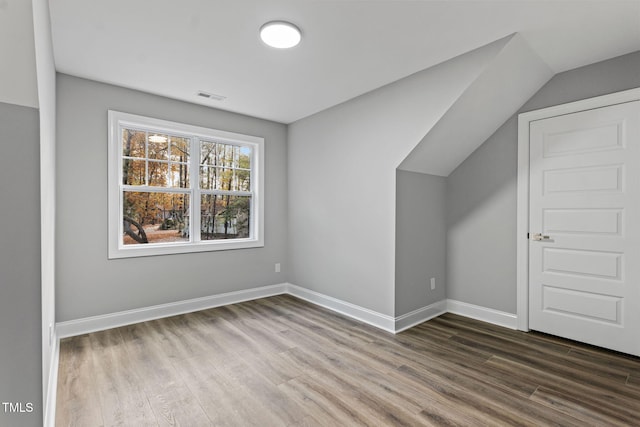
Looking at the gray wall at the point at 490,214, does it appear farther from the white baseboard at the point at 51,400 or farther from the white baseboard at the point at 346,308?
the white baseboard at the point at 51,400

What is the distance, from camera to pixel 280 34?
2311 mm

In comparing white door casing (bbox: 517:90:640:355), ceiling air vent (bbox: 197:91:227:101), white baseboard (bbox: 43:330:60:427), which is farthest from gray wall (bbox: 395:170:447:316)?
white baseboard (bbox: 43:330:60:427)

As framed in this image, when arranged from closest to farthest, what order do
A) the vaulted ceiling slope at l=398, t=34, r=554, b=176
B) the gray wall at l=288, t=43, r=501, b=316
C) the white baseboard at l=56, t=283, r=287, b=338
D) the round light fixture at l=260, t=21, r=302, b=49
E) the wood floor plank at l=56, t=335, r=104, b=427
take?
the wood floor plank at l=56, t=335, r=104, b=427 < the round light fixture at l=260, t=21, r=302, b=49 < the vaulted ceiling slope at l=398, t=34, r=554, b=176 < the gray wall at l=288, t=43, r=501, b=316 < the white baseboard at l=56, t=283, r=287, b=338

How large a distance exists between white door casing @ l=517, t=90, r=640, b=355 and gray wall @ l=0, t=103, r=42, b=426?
3.68 meters

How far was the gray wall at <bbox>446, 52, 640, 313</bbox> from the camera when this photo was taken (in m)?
3.07

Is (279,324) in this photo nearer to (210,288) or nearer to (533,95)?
(210,288)

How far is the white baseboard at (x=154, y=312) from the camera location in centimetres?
305

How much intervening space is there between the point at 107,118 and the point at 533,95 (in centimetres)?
424

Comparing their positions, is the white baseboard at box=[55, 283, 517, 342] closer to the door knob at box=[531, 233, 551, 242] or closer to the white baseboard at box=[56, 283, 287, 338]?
the white baseboard at box=[56, 283, 287, 338]

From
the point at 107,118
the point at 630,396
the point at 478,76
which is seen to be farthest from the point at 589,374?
the point at 107,118

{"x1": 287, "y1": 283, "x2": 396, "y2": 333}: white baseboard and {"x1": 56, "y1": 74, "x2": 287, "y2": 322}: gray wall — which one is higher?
{"x1": 56, "y1": 74, "x2": 287, "y2": 322}: gray wall

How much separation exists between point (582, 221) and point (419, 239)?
1417 mm

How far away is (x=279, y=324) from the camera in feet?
11.1

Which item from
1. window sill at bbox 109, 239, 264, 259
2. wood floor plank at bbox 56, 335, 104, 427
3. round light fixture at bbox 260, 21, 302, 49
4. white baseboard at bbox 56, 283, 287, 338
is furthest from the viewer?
window sill at bbox 109, 239, 264, 259
